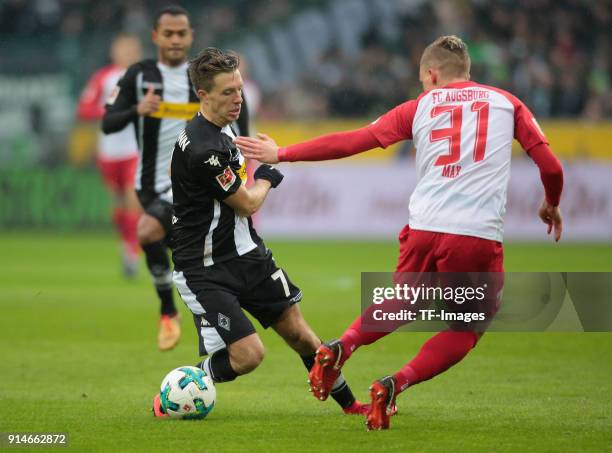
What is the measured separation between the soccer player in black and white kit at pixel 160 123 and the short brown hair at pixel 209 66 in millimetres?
2664

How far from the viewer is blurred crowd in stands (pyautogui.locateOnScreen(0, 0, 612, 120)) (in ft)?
66.3

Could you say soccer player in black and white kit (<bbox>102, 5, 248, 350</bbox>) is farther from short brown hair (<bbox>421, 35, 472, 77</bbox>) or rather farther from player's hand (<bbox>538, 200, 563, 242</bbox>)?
player's hand (<bbox>538, 200, 563, 242</bbox>)

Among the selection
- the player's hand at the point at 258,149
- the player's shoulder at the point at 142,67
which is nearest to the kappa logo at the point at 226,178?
the player's hand at the point at 258,149

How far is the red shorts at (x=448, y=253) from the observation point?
5805mm

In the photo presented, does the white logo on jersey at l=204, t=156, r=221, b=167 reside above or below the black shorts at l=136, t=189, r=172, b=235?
above

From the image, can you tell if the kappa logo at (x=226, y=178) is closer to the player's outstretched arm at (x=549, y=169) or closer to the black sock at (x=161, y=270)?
the player's outstretched arm at (x=549, y=169)

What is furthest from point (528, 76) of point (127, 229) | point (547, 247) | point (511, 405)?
point (511, 405)

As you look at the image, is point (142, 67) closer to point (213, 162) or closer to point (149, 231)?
point (149, 231)

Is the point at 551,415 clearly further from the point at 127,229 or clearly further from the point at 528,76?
the point at 528,76

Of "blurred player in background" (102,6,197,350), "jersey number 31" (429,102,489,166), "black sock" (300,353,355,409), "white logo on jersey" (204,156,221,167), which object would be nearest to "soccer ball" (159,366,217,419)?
"black sock" (300,353,355,409)

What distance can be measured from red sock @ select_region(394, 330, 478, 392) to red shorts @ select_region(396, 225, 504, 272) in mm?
373

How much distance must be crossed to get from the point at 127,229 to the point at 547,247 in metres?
6.77

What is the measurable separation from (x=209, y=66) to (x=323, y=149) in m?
0.77

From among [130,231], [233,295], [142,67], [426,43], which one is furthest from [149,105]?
[426,43]
